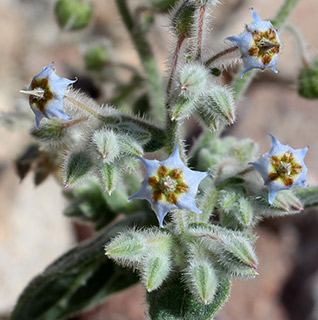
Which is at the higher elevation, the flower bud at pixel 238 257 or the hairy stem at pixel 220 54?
the hairy stem at pixel 220 54

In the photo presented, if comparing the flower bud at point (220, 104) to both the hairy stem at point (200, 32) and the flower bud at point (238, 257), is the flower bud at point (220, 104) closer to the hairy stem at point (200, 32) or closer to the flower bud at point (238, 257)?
the hairy stem at point (200, 32)

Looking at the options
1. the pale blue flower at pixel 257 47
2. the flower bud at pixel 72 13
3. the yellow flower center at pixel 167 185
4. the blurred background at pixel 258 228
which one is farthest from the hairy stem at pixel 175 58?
the blurred background at pixel 258 228

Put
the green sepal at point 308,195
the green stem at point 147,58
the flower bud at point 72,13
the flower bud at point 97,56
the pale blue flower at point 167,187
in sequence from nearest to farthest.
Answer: the pale blue flower at point 167,187 < the green sepal at point 308,195 < the green stem at point 147,58 < the flower bud at point 72,13 < the flower bud at point 97,56

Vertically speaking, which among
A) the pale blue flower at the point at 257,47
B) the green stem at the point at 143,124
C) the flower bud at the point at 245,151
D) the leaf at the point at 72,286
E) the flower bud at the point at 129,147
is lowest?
the leaf at the point at 72,286

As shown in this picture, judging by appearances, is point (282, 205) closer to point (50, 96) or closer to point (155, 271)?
point (155, 271)

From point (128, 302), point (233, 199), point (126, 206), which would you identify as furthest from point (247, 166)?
point (128, 302)

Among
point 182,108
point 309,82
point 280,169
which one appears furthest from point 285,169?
point 309,82
